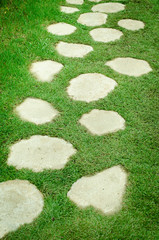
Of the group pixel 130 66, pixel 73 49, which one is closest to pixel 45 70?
pixel 73 49

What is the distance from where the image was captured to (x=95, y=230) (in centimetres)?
147

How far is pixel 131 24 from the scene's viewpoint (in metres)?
3.67

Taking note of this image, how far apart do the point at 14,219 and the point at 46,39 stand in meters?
2.35

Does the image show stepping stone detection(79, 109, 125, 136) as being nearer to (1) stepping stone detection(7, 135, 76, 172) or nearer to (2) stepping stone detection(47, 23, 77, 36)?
(1) stepping stone detection(7, 135, 76, 172)

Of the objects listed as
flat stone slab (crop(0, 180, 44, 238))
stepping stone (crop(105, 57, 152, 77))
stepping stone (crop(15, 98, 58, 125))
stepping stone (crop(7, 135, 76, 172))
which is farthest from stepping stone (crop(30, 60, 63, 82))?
flat stone slab (crop(0, 180, 44, 238))

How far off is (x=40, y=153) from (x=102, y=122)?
0.57 metres

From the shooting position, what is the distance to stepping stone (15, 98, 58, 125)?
220 cm

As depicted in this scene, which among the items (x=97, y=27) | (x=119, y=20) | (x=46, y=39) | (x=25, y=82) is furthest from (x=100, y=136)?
(x=119, y=20)

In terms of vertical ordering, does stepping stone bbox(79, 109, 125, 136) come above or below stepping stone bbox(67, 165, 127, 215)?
above

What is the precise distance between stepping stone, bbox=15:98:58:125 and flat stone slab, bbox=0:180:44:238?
62 cm

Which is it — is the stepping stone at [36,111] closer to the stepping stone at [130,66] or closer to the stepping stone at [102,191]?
the stepping stone at [102,191]

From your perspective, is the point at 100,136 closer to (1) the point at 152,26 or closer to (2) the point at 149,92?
(2) the point at 149,92

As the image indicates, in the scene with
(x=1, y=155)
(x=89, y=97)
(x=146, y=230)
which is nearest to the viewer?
(x=146, y=230)

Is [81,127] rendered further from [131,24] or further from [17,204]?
[131,24]
